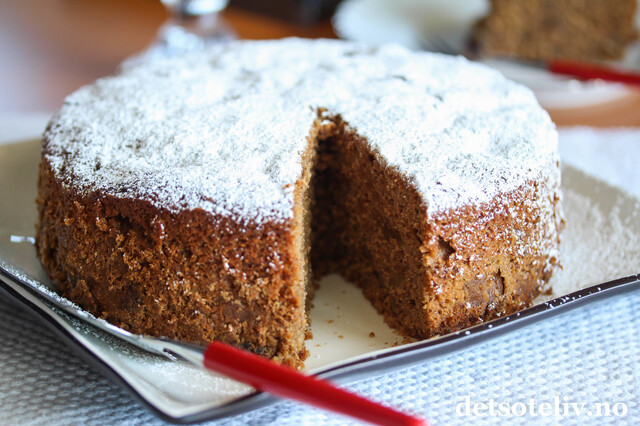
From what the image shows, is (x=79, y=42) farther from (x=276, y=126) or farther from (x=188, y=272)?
(x=188, y=272)

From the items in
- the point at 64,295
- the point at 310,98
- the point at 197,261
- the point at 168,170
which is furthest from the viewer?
the point at 310,98

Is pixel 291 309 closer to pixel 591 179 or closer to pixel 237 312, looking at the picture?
pixel 237 312

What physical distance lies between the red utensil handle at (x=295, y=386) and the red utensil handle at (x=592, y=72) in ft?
6.15

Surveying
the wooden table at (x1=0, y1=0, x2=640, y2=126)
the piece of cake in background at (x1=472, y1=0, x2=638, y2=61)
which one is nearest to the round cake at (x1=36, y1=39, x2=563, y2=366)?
the wooden table at (x1=0, y1=0, x2=640, y2=126)

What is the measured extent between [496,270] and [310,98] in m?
0.70

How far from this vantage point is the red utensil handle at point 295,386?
110 cm

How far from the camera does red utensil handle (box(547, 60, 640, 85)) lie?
2514 millimetres

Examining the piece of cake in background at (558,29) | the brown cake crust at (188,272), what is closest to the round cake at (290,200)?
the brown cake crust at (188,272)

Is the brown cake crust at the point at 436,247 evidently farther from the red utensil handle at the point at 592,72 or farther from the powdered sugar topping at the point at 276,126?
the red utensil handle at the point at 592,72

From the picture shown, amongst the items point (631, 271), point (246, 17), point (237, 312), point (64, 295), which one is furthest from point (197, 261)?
point (246, 17)

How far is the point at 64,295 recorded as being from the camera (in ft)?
5.49

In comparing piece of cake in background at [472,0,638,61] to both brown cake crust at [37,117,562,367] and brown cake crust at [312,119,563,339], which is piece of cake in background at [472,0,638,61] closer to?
brown cake crust at [312,119,563,339]

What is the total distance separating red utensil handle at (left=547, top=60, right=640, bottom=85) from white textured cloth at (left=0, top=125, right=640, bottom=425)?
3.63 feet

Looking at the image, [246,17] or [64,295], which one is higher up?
[246,17]
